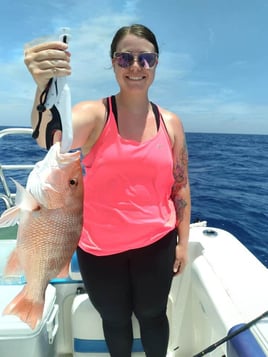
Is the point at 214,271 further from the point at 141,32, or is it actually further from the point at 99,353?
the point at 141,32

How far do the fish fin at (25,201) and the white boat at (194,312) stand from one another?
95 cm

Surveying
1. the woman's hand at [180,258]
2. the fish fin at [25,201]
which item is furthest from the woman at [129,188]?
the fish fin at [25,201]

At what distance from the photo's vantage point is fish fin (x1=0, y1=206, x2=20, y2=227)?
47.2 inches

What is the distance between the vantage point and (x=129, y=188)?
170 centimetres

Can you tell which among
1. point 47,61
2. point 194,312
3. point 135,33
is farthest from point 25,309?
point 194,312

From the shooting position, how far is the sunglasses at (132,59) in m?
1.67

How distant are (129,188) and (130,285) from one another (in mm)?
548

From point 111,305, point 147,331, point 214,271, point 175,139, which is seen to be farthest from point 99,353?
point 175,139

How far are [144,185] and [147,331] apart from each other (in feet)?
2.91

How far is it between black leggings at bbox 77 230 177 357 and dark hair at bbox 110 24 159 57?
1.01 meters

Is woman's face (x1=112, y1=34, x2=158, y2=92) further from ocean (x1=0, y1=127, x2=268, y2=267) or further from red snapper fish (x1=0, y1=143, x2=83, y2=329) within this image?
ocean (x1=0, y1=127, x2=268, y2=267)

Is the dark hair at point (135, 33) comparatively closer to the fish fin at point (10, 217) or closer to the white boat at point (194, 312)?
the fish fin at point (10, 217)

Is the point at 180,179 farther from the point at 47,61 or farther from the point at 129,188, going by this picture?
the point at 47,61

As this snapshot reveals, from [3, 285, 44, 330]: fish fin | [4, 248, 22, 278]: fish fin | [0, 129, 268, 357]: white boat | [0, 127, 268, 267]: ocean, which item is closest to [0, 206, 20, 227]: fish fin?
[4, 248, 22, 278]: fish fin
